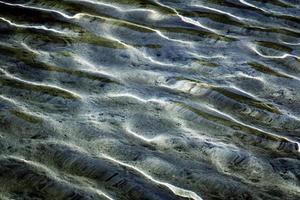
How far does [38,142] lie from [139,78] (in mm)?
763

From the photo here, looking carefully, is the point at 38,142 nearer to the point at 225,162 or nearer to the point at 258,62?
the point at 225,162

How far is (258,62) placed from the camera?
288 cm

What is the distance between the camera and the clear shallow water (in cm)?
192

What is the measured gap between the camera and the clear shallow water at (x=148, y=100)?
6.31 feet

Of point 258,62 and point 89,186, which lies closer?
point 89,186

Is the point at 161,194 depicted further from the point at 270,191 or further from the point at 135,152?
the point at 270,191

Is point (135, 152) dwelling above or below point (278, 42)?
below

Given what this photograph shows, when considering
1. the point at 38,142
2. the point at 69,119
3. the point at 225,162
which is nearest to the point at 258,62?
the point at 225,162

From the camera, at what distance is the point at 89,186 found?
73.0 inches

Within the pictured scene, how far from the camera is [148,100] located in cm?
244

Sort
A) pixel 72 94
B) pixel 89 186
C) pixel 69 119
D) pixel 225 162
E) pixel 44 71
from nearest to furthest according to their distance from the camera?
pixel 89 186
pixel 225 162
pixel 69 119
pixel 72 94
pixel 44 71

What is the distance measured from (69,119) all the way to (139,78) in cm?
54

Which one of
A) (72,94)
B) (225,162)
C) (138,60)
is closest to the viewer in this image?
(225,162)

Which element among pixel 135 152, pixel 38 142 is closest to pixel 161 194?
pixel 135 152
